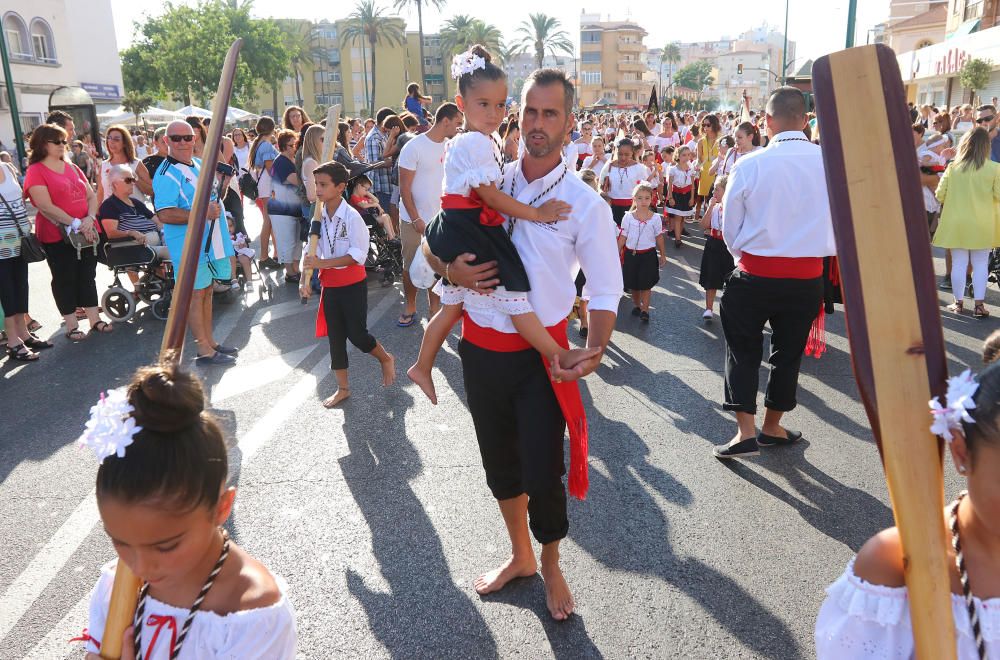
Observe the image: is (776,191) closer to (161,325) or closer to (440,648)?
(440,648)

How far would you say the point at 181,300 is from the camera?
61.1 inches

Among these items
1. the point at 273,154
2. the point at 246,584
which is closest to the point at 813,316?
the point at 246,584

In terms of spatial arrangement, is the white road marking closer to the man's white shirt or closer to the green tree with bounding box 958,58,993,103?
the man's white shirt

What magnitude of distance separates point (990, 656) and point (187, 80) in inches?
2029

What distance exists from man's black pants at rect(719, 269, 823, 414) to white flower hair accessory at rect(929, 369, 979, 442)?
3119mm

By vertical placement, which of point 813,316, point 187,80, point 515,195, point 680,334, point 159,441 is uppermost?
point 187,80

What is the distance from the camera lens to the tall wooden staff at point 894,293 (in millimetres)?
1198

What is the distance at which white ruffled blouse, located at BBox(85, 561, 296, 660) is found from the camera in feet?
5.11

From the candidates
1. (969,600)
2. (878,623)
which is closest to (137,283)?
(878,623)

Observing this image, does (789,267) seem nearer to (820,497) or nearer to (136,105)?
(820,497)

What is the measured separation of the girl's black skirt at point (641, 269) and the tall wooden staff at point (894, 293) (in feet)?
20.0

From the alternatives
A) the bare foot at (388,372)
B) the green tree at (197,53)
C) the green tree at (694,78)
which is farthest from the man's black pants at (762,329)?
the green tree at (694,78)

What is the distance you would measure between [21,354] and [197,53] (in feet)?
147

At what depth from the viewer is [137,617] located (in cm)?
161
